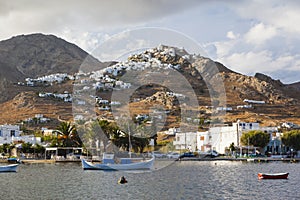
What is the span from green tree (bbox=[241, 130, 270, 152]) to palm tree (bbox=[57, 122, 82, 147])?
34.1 m

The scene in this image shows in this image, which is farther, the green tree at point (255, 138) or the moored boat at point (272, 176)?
the green tree at point (255, 138)

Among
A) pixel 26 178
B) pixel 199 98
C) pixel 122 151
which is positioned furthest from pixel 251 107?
pixel 26 178

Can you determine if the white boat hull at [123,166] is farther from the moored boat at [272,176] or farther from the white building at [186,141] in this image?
the white building at [186,141]

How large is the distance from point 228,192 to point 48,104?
135 m

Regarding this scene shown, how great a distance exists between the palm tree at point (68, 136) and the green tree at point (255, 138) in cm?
3406

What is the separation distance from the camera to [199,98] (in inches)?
7264

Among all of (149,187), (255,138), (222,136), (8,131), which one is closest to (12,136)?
(8,131)

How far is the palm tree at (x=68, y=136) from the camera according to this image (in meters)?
95.2

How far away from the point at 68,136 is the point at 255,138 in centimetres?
3860

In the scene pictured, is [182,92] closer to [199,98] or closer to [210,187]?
[199,98]

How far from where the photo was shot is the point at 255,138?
103000mm

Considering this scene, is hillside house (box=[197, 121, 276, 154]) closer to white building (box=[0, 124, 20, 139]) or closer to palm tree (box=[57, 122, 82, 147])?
palm tree (box=[57, 122, 82, 147])

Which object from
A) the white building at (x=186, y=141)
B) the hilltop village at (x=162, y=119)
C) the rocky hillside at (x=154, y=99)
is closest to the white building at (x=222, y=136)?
the hilltop village at (x=162, y=119)

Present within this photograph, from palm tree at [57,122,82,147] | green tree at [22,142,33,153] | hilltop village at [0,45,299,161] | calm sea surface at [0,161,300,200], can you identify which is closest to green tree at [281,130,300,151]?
hilltop village at [0,45,299,161]
